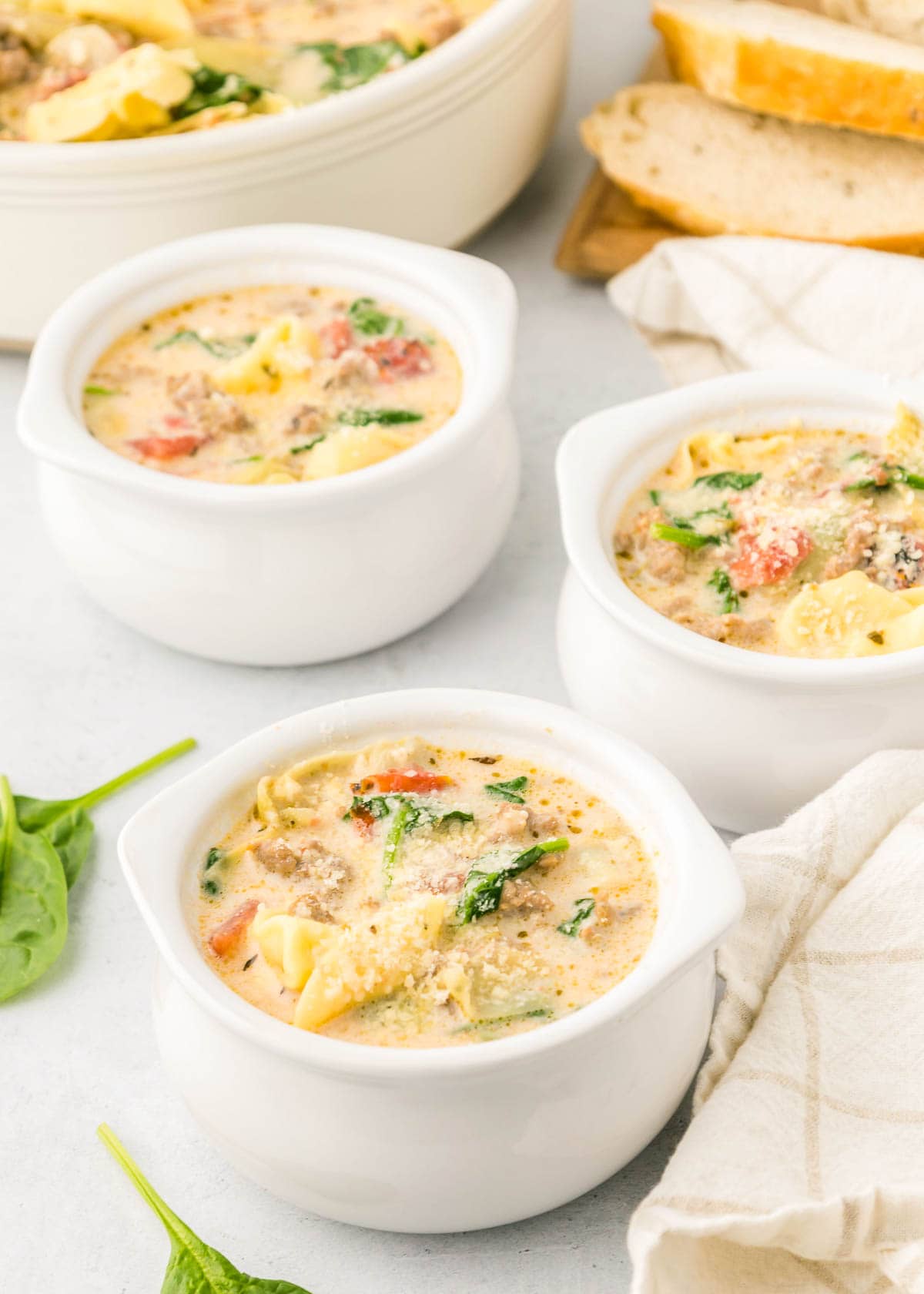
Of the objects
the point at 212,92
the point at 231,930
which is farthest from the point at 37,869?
the point at 212,92

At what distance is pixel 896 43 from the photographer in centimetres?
427

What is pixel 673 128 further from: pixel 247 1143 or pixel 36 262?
pixel 247 1143

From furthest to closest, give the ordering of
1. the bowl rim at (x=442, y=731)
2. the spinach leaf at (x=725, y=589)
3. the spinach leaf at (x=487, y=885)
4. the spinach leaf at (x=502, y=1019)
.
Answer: the spinach leaf at (x=725, y=589) → the spinach leaf at (x=487, y=885) → the spinach leaf at (x=502, y=1019) → the bowl rim at (x=442, y=731)

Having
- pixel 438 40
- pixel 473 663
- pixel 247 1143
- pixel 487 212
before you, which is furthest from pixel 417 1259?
pixel 438 40

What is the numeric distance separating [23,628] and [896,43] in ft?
8.37

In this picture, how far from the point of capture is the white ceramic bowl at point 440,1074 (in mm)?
2180

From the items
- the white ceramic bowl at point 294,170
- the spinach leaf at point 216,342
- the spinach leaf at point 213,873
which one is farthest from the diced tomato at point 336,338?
the spinach leaf at point 213,873

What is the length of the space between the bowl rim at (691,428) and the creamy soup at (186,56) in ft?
4.65

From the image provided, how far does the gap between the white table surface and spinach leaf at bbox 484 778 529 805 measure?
54cm

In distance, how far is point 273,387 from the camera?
350cm

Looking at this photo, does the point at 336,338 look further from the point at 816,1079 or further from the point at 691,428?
the point at 816,1079

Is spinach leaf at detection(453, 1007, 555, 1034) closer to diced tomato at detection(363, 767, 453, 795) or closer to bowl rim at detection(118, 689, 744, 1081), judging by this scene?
bowl rim at detection(118, 689, 744, 1081)

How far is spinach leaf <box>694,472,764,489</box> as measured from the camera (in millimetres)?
3180

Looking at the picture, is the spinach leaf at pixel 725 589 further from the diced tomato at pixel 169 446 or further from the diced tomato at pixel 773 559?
the diced tomato at pixel 169 446
